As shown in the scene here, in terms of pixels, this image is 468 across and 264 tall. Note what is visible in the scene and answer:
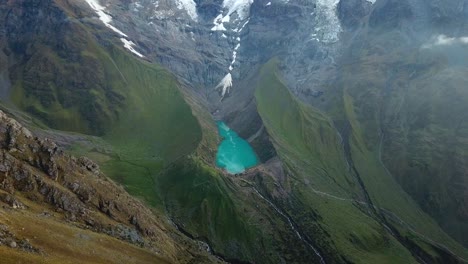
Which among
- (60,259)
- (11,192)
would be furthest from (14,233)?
(11,192)

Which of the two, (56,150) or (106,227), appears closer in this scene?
(106,227)

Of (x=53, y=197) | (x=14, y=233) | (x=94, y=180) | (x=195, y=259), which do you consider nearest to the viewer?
(x=14, y=233)

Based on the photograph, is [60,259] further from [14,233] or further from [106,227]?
[106,227]

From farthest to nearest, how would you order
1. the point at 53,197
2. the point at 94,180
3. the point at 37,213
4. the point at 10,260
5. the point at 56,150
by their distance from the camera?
the point at 94,180, the point at 56,150, the point at 53,197, the point at 37,213, the point at 10,260

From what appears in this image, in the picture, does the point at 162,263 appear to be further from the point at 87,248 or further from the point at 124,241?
the point at 87,248

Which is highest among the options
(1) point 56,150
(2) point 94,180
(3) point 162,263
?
(1) point 56,150

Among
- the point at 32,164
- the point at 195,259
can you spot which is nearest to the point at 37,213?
the point at 32,164

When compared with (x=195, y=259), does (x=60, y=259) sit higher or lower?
higher
